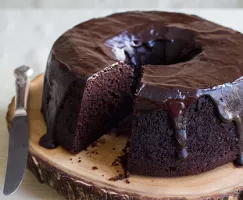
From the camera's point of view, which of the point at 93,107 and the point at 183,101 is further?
the point at 93,107

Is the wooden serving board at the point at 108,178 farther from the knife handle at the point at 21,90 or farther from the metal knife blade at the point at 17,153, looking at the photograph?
the knife handle at the point at 21,90

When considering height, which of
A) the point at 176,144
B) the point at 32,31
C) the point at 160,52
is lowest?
the point at 32,31

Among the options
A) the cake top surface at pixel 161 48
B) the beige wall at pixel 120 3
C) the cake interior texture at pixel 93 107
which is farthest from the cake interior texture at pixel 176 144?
the beige wall at pixel 120 3

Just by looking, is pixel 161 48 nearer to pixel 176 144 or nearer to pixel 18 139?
pixel 176 144

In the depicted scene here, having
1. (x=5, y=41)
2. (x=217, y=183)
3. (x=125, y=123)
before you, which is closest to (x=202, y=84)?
(x=217, y=183)

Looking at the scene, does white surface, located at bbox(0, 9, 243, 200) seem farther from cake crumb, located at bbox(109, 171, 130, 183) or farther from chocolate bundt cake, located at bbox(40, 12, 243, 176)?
cake crumb, located at bbox(109, 171, 130, 183)

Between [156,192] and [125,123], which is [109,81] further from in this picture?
[156,192]

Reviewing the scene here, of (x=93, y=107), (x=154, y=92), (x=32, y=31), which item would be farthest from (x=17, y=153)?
(x=32, y=31)
